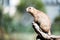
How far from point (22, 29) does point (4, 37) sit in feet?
3.41

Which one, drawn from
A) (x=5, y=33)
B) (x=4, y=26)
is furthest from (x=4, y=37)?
(x=4, y=26)

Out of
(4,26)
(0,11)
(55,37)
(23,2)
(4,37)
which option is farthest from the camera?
(23,2)

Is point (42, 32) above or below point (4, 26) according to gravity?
above

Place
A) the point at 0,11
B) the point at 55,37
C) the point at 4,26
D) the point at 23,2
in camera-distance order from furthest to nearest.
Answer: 1. the point at 23,2
2. the point at 0,11
3. the point at 4,26
4. the point at 55,37

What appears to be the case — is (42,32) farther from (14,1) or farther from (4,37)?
(14,1)

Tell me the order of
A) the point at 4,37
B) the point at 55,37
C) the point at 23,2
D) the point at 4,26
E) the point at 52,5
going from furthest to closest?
the point at 52,5 < the point at 23,2 < the point at 4,26 < the point at 4,37 < the point at 55,37

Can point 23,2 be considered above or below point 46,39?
below

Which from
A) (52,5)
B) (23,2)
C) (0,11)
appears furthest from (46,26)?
(52,5)

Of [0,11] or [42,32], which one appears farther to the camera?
[0,11]

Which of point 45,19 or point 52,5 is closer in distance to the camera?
point 45,19

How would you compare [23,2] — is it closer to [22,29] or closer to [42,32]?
[22,29]

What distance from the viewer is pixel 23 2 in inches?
794

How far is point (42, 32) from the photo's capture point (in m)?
3.32

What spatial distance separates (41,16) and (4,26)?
1193cm
